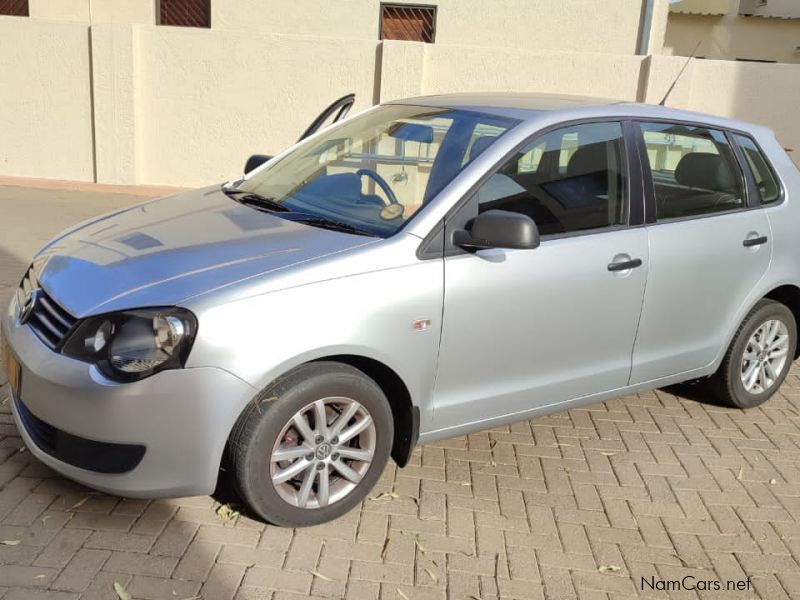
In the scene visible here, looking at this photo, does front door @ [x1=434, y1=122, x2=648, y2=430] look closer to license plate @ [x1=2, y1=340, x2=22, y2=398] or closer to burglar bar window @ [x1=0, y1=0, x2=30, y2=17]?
license plate @ [x1=2, y1=340, x2=22, y2=398]

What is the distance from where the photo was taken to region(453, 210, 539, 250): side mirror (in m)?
3.27

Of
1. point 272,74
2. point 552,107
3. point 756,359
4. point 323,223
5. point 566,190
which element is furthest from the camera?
point 272,74

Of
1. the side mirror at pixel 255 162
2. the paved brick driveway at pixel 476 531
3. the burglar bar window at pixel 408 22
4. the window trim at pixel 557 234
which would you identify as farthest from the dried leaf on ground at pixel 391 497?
the burglar bar window at pixel 408 22

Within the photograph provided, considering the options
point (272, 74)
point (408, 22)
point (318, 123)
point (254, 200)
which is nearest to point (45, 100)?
point (272, 74)

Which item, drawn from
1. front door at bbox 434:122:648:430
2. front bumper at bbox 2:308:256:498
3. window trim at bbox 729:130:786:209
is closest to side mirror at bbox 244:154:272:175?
front door at bbox 434:122:648:430

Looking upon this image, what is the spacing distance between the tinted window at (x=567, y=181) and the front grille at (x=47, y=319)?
1.78 metres

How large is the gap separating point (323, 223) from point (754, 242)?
2492 millimetres

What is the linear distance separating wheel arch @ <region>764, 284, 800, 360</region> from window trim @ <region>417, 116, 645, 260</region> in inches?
51.7

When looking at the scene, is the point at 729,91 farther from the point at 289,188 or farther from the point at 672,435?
the point at 289,188

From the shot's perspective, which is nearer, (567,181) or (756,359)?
(567,181)

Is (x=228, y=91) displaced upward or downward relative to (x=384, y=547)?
upward

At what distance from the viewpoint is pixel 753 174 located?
4.61m

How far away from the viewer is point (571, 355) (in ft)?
12.5

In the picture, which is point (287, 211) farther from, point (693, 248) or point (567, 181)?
point (693, 248)
